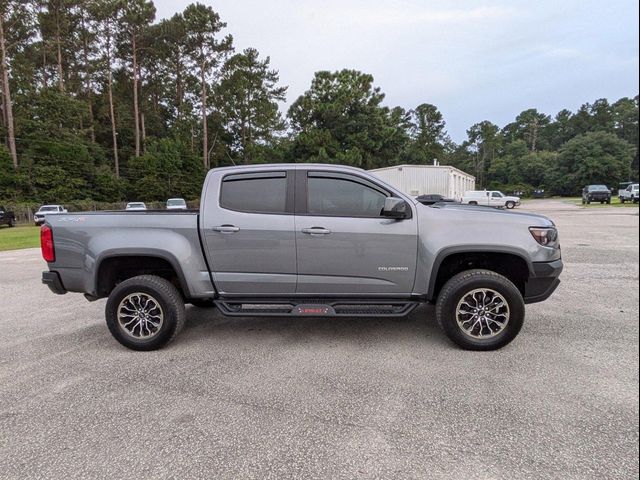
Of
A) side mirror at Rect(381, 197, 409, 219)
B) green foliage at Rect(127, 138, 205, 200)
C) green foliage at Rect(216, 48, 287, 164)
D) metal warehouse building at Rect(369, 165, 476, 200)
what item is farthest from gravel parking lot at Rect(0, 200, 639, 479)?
green foliage at Rect(216, 48, 287, 164)

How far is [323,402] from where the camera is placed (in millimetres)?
2918

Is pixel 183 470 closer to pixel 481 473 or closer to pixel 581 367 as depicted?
pixel 481 473

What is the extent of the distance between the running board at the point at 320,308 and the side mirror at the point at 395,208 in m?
0.88

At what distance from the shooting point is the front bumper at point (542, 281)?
12.3ft

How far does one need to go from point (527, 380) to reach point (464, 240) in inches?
52.3

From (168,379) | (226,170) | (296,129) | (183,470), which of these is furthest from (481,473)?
(296,129)

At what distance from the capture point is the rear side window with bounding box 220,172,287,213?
3.94 m

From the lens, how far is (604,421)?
2.60m

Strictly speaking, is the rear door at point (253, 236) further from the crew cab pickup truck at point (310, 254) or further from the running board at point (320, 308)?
the running board at point (320, 308)

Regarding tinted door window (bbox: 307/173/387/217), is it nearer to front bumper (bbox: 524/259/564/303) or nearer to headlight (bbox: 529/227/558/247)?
headlight (bbox: 529/227/558/247)

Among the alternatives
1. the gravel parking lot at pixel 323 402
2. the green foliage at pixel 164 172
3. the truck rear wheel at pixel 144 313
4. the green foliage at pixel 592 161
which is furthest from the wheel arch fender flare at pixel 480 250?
the green foliage at pixel 592 161

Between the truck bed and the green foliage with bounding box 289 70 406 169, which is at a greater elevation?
the green foliage with bounding box 289 70 406 169

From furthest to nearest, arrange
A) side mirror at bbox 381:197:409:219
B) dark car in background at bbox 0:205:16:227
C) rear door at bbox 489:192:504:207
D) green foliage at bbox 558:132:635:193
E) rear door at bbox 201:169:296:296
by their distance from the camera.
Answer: green foliage at bbox 558:132:635:193
rear door at bbox 489:192:504:207
dark car in background at bbox 0:205:16:227
rear door at bbox 201:169:296:296
side mirror at bbox 381:197:409:219

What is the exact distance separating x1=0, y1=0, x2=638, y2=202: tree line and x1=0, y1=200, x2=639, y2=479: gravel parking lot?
39.0 metres
